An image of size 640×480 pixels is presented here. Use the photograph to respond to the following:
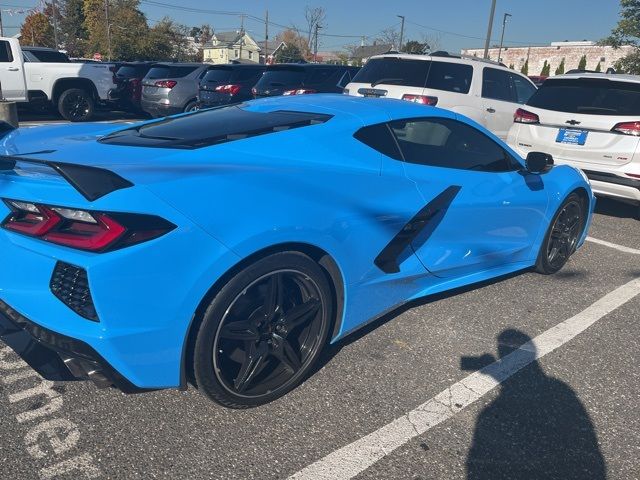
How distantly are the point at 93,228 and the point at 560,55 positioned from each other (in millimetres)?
73327

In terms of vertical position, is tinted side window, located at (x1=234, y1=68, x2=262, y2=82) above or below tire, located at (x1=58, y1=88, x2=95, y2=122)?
above

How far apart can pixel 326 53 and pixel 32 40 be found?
68.4 m

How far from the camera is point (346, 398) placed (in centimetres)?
268

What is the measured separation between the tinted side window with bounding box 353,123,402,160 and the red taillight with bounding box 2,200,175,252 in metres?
1.30

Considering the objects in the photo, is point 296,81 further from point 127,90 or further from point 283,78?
point 127,90

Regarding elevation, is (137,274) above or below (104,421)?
above

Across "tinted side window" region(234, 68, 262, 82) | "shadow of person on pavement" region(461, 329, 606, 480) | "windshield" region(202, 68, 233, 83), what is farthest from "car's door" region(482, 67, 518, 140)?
"windshield" region(202, 68, 233, 83)

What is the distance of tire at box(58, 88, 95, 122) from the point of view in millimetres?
12836

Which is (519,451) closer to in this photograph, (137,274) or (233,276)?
(233,276)

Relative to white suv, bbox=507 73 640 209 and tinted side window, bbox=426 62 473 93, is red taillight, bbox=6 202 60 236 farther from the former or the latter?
tinted side window, bbox=426 62 473 93

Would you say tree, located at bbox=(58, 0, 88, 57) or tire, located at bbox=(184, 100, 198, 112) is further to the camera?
tree, located at bbox=(58, 0, 88, 57)

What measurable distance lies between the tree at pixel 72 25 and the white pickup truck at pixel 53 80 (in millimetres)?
59444

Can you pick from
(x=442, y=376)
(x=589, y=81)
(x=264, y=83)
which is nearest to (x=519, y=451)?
(x=442, y=376)

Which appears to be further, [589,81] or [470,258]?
[589,81]
